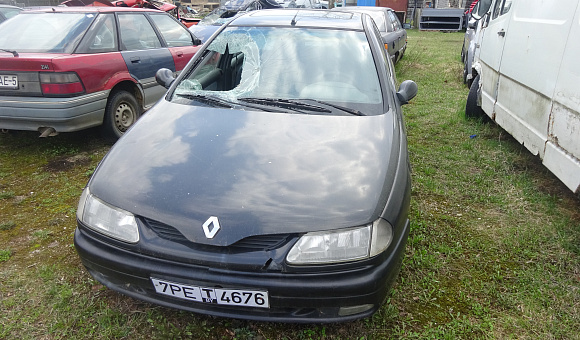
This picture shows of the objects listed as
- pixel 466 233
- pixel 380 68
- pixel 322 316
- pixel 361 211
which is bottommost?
pixel 466 233

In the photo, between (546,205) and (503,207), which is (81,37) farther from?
(546,205)

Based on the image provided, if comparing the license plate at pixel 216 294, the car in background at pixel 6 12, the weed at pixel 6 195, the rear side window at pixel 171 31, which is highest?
the car in background at pixel 6 12

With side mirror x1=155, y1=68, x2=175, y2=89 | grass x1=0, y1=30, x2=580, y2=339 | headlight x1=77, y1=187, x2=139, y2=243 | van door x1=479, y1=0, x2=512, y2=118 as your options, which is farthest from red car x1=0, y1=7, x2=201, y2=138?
van door x1=479, y1=0, x2=512, y2=118

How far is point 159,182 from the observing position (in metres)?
1.93

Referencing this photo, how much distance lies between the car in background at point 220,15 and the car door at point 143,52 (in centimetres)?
227

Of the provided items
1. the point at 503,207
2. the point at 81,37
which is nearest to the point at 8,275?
the point at 81,37

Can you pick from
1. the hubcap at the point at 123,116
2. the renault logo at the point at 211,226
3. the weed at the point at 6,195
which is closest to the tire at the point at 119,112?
the hubcap at the point at 123,116

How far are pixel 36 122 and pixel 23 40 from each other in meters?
1.01

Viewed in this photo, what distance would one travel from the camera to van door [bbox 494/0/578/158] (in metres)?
2.97

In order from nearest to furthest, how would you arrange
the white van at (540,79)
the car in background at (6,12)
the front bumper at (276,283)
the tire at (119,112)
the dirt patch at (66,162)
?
the front bumper at (276,283)
the white van at (540,79)
the dirt patch at (66,162)
the tire at (119,112)
the car in background at (6,12)

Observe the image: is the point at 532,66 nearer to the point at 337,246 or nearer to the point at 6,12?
the point at 337,246

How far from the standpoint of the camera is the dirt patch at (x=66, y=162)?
396 centimetres

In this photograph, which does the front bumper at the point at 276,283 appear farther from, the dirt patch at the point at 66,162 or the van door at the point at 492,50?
the van door at the point at 492,50

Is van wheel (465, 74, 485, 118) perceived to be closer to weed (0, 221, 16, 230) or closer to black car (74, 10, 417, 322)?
black car (74, 10, 417, 322)
